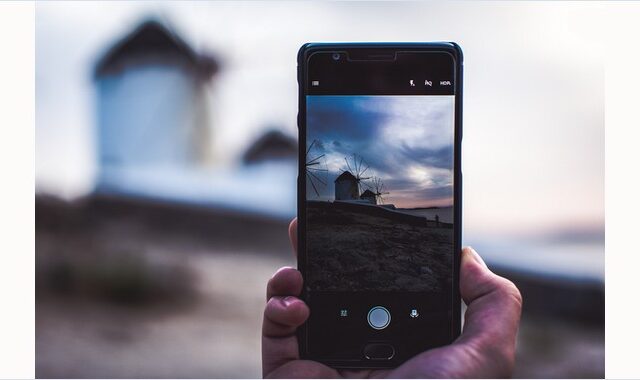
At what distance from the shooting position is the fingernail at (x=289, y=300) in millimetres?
625

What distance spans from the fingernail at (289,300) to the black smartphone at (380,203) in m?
0.02

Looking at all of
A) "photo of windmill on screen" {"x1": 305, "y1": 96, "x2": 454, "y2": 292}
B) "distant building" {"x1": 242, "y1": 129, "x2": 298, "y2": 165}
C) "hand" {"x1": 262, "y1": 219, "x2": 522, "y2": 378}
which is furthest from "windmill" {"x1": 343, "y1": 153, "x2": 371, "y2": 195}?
"distant building" {"x1": 242, "y1": 129, "x2": 298, "y2": 165}

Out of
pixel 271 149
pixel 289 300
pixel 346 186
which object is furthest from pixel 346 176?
pixel 271 149

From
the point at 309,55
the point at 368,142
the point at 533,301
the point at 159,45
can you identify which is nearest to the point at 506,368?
the point at 368,142

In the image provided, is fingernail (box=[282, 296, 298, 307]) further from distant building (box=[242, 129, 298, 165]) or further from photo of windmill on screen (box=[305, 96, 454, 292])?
distant building (box=[242, 129, 298, 165])

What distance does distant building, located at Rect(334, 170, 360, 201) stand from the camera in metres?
0.63

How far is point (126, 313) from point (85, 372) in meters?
0.18

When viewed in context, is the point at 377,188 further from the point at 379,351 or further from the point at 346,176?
the point at 379,351

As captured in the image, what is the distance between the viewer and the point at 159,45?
1.28 metres

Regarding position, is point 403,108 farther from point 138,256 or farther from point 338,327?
point 138,256

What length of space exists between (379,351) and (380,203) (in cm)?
18

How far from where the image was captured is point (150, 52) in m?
1.30

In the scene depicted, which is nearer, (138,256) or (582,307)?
(582,307)

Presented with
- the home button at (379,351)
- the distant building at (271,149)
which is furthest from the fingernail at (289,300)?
the distant building at (271,149)
